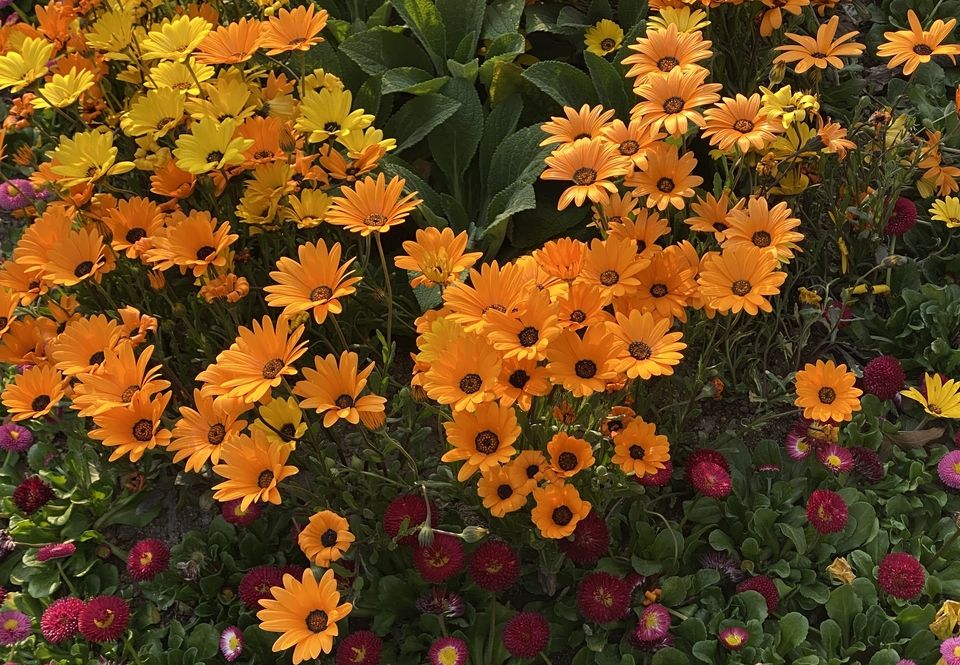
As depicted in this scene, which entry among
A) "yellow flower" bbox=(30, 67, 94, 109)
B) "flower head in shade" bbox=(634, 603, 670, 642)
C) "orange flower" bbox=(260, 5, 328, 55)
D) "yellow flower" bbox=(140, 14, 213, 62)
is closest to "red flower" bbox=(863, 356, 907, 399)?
"flower head in shade" bbox=(634, 603, 670, 642)

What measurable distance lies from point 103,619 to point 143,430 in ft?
1.92

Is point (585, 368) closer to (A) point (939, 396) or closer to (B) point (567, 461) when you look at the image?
(B) point (567, 461)

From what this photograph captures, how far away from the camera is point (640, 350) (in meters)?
1.84

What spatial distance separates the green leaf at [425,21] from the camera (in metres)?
3.12

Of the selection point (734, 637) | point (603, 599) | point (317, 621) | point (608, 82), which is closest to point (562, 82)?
point (608, 82)

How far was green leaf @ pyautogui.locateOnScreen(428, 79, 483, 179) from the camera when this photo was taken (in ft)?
9.73

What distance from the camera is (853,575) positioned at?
2.16 m

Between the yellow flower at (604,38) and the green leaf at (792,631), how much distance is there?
198 cm

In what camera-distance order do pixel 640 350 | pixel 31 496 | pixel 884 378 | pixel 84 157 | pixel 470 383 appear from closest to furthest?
1. pixel 470 383
2. pixel 640 350
3. pixel 84 157
4. pixel 31 496
5. pixel 884 378

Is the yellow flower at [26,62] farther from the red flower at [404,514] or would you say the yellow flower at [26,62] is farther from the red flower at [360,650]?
the red flower at [360,650]

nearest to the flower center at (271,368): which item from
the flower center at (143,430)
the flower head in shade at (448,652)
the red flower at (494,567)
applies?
the flower center at (143,430)

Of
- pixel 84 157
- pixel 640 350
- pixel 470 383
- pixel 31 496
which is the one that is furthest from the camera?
pixel 31 496

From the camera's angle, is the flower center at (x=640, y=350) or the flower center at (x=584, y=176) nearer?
the flower center at (x=640, y=350)

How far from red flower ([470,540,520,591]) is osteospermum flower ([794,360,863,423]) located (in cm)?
80
